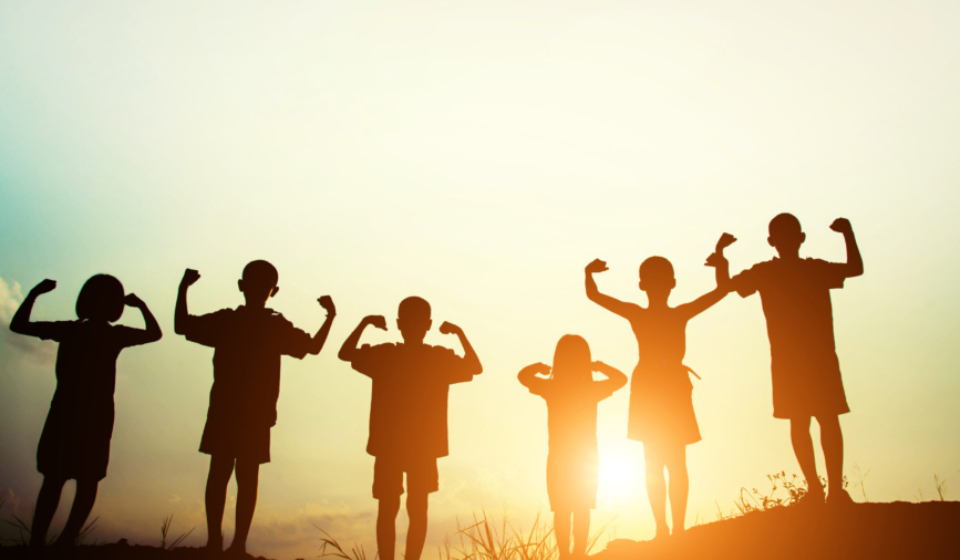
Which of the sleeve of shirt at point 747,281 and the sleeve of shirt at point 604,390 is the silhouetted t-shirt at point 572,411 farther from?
the sleeve of shirt at point 747,281

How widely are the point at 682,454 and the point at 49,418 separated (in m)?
5.47

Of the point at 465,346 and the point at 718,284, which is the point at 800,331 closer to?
the point at 718,284

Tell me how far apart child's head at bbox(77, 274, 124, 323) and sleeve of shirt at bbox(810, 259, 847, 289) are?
6.45 metres

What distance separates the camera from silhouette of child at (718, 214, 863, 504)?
5875mm

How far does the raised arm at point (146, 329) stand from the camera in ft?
20.0

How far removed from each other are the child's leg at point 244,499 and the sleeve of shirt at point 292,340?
0.98m

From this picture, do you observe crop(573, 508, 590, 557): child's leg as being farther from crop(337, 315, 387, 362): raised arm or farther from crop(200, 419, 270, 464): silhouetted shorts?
crop(200, 419, 270, 464): silhouetted shorts

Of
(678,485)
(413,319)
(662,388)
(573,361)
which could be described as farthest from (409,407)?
(678,485)

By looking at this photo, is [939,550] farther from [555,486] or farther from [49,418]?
[49,418]

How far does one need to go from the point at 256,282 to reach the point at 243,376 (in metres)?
0.81

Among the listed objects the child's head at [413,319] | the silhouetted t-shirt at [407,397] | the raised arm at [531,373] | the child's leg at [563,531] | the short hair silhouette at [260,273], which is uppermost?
the short hair silhouette at [260,273]

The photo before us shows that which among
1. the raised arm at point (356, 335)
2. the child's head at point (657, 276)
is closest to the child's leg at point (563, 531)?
the child's head at point (657, 276)

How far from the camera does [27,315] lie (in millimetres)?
5934

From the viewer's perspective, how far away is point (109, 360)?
19.7 ft
